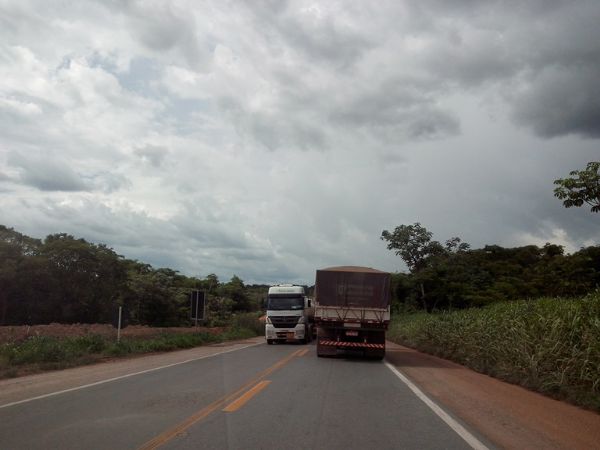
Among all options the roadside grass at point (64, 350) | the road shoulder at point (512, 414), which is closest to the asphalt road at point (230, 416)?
the road shoulder at point (512, 414)

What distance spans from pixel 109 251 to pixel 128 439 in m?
51.9

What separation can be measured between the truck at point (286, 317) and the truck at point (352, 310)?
9669 mm

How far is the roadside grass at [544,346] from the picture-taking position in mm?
11406

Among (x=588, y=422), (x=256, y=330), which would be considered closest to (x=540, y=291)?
A: (x=256, y=330)

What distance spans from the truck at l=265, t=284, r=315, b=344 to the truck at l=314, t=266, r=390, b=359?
967cm

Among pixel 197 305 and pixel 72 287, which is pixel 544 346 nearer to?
pixel 197 305

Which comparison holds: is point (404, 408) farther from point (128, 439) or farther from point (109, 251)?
point (109, 251)

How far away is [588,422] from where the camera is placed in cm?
926

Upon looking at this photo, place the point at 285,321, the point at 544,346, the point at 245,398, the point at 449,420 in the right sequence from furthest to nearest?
the point at 285,321, the point at 544,346, the point at 245,398, the point at 449,420

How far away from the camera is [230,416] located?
28.6ft

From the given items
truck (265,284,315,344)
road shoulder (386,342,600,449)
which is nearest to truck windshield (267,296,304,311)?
truck (265,284,315,344)

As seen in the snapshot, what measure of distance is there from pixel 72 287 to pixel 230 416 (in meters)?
47.5

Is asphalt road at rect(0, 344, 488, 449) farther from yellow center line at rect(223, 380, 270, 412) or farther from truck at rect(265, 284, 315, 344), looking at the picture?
truck at rect(265, 284, 315, 344)

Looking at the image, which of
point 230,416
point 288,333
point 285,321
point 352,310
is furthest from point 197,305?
point 230,416
